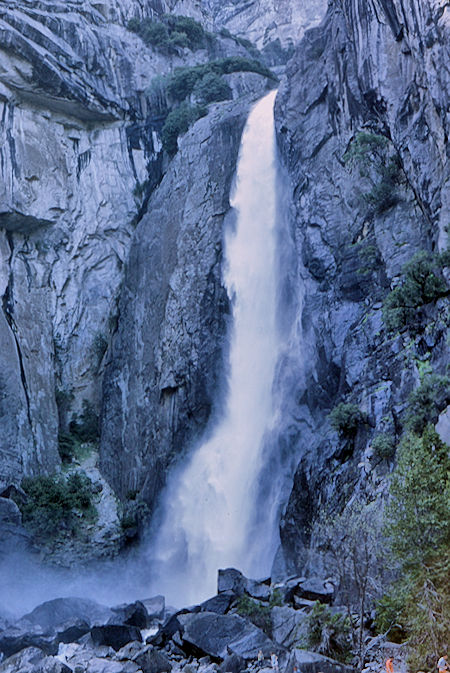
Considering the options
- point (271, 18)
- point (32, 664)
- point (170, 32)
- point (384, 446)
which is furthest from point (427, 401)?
point (271, 18)

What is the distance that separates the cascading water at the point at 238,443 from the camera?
2702 centimetres

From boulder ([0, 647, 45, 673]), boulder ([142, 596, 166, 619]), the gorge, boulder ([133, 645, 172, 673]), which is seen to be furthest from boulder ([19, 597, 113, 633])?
boulder ([133, 645, 172, 673])

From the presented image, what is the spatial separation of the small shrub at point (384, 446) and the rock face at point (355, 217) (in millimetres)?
483

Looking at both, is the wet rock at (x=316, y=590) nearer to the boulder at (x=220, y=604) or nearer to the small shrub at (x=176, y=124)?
the boulder at (x=220, y=604)

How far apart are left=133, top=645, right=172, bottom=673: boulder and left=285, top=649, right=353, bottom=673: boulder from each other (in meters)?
4.29

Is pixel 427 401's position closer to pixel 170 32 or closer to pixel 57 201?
pixel 57 201

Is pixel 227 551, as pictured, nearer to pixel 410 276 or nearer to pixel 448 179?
pixel 410 276

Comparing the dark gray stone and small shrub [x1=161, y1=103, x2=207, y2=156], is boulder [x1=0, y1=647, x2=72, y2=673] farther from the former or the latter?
small shrub [x1=161, y1=103, x2=207, y2=156]

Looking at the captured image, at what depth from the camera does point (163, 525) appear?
98.8 feet

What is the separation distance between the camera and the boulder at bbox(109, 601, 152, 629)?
67.1 ft

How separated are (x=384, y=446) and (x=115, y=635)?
374 inches

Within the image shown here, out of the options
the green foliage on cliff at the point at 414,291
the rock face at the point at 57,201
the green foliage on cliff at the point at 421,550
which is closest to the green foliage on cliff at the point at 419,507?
the green foliage on cliff at the point at 421,550

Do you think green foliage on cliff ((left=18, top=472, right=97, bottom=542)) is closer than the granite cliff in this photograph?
No

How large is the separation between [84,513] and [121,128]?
23061 mm
